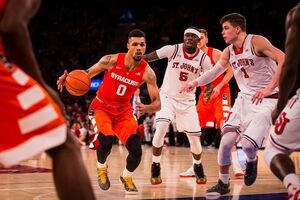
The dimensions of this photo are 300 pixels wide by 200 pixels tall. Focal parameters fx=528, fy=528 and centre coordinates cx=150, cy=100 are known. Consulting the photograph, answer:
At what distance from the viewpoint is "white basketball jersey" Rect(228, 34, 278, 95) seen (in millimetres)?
5633

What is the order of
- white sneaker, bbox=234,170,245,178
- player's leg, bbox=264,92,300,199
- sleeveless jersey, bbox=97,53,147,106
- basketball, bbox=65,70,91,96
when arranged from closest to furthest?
→ player's leg, bbox=264,92,300,199
basketball, bbox=65,70,91,96
sleeveless jersey, bbox=97,53,147,106
white sneaker, bbox=234,170,245,178

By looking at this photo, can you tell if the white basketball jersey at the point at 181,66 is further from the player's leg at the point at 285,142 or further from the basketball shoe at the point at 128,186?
the player's leg at the point at 285,142

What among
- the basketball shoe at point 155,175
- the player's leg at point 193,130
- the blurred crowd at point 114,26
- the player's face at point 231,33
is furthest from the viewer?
the blurred crowd at point 114,26

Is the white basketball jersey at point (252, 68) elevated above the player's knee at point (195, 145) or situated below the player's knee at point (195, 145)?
above

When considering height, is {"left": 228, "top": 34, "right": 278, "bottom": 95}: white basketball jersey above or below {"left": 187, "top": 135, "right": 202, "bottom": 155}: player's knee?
above

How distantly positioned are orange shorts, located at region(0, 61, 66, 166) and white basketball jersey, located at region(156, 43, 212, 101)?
16.0 feet

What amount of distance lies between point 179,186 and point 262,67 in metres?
1.87

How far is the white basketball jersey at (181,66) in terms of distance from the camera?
705 centimetres

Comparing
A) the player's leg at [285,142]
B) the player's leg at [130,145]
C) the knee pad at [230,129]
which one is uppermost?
the player's leg at [285,142]

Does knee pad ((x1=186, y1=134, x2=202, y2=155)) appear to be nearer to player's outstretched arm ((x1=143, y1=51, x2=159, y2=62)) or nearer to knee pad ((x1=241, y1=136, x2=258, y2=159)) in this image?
player's outstretched arm ((x1=143, y1=51, x2=159, y2=62))

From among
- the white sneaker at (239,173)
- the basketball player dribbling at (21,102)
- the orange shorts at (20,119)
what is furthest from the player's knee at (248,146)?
the orange shorts at (20,119)

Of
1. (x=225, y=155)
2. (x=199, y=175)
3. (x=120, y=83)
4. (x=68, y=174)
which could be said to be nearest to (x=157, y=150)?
(x=199, y=175)

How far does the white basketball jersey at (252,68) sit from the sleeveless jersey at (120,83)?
1.26 meters

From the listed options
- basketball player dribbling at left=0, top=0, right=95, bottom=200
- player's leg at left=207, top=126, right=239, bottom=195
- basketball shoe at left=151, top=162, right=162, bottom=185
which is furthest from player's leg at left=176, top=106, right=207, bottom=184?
basketball player dribbling at left=0, top=0, right=95, bottom=200
